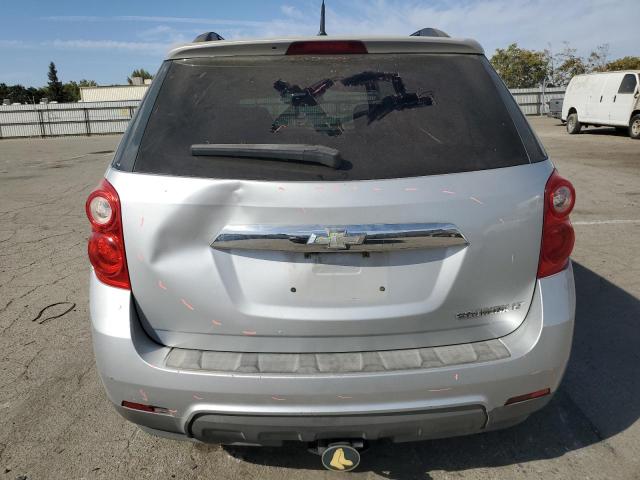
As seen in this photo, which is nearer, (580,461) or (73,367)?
(580,461)

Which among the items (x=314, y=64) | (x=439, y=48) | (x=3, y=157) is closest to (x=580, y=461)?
(x=439, y=48)

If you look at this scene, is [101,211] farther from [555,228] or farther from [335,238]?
[555,228]

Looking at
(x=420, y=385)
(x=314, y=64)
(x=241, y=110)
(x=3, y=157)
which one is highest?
(x=314, y=64)

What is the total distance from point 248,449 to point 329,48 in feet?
6.31

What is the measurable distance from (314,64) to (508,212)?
3.24 ft

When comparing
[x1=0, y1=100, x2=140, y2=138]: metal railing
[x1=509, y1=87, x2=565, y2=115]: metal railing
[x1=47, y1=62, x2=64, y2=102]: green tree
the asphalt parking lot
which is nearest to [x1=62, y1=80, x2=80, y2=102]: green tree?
[x1=47, y1=62, x2=64, y2=102]: green tree

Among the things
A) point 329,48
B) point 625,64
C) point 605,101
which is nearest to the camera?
point 329,48

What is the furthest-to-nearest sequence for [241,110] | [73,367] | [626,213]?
[626,213] < [73,367] < [241,110]

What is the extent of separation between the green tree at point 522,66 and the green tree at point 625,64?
21.6 feet

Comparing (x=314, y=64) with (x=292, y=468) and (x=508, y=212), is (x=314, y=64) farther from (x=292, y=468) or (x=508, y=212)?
(x=292, y=468)

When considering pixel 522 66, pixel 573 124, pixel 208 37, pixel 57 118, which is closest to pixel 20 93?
pixel 57 118

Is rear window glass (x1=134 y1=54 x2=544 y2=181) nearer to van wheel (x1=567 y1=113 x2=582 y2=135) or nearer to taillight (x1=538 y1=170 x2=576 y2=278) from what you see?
taillight (x1=538 y1=170 x2=576 y2=278)

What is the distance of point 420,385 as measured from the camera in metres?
1.96

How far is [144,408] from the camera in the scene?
2.07m
